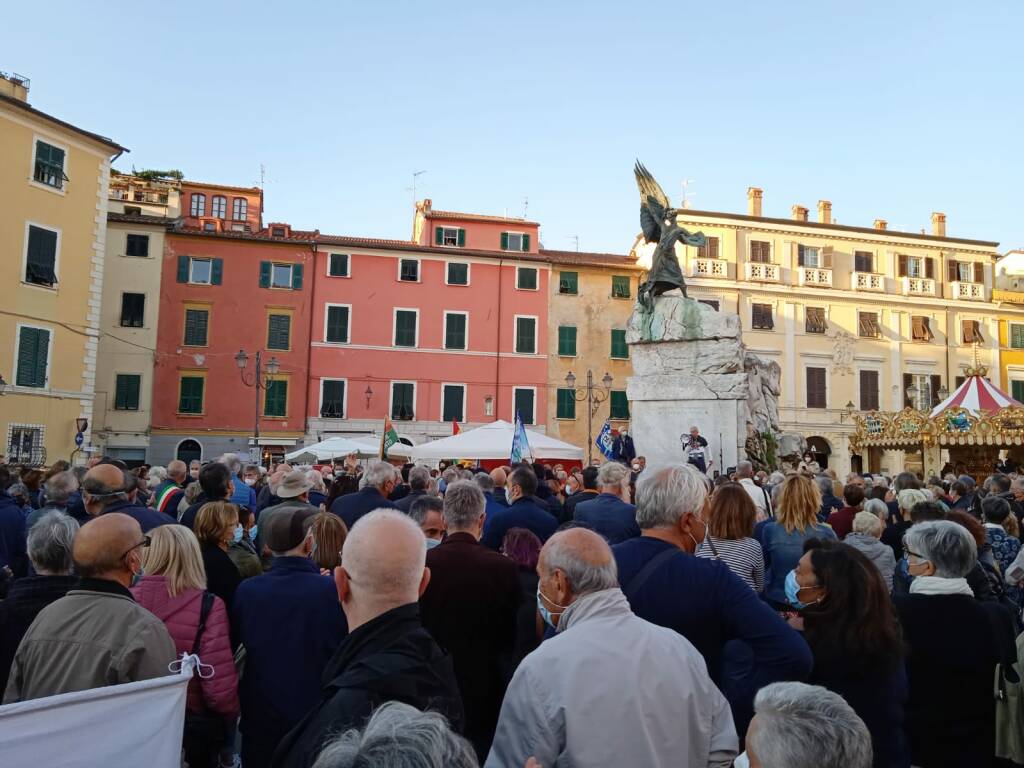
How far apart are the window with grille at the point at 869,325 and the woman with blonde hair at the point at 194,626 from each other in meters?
41.8

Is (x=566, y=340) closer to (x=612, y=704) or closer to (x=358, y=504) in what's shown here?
(x=358, y=504)

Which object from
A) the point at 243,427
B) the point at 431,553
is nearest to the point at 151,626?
the point at 431,553

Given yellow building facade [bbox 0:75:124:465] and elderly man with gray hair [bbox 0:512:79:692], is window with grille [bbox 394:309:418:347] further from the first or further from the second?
elderly man with gray hair [bbox 0:512:79:692]

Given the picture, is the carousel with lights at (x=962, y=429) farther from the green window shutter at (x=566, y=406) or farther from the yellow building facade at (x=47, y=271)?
the yellow building facade at (x=47, y=271)

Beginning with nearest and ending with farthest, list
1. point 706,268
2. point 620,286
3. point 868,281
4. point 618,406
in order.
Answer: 1. point 618,406
2. point 620,286
3. point 706,268
4. point 868,281

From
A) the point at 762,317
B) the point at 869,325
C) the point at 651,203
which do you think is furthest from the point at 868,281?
the point at 651,203


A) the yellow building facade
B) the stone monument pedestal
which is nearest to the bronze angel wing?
the stone monument pedestal

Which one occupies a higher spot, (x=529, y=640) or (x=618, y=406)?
(x=618, y=406)

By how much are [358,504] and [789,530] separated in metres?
3.28

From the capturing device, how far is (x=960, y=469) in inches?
958

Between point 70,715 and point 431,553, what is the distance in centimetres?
184

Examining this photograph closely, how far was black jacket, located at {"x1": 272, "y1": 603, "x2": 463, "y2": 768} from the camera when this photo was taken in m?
2.06

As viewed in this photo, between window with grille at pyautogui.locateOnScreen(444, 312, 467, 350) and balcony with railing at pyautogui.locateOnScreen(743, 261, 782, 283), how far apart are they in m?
13.9

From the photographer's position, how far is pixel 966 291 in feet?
140
